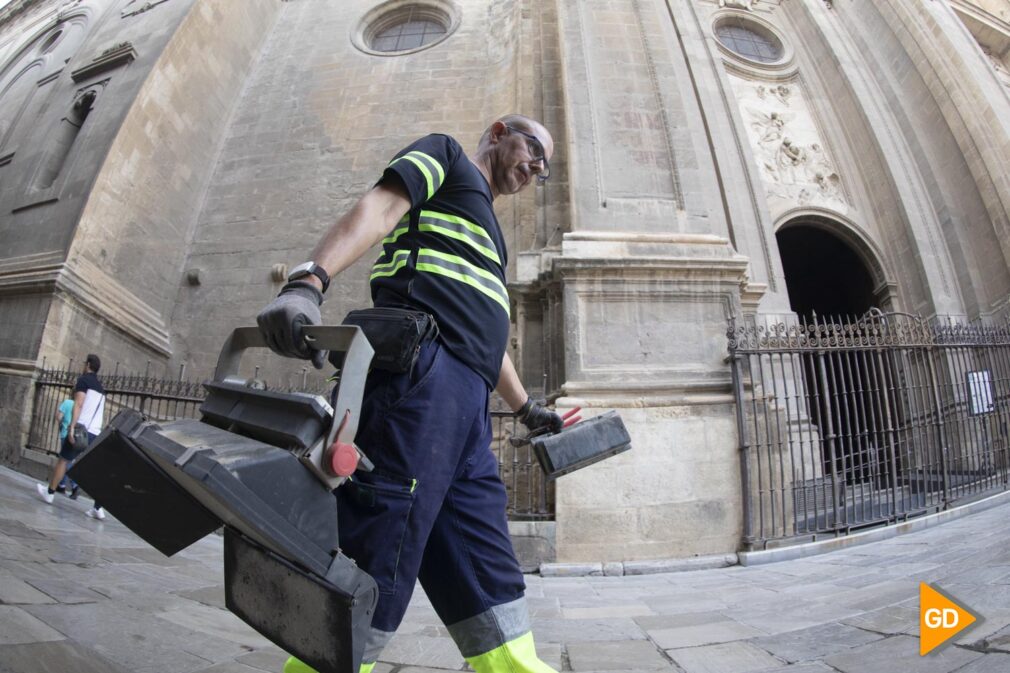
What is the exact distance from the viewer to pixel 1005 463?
6.03 m

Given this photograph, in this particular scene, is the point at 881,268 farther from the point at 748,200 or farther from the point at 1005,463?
the point at 1005,463

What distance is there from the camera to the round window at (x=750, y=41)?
12.9 m

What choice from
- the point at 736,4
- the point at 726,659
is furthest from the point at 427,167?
the point at 736,4

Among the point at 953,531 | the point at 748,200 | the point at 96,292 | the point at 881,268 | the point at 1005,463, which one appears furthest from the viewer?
the point at 881,268

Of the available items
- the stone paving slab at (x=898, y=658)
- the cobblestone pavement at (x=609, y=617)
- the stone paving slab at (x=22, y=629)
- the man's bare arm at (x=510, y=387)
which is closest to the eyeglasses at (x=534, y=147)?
the man's bare arm at (x=510, y=387)

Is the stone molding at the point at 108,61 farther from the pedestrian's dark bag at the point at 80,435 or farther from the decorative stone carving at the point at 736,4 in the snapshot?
the decorative stone carving at the point at 736,4

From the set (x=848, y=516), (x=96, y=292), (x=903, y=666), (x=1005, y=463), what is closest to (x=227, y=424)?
(x=903, y=666)

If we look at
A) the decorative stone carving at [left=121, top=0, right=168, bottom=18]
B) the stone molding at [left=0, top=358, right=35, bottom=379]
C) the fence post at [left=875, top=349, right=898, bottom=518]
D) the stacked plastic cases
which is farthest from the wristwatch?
the decorative stone carving at [left=121, top=0, right=168, bottom=18]

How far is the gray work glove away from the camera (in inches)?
43.1

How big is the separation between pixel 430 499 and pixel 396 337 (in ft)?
1.24

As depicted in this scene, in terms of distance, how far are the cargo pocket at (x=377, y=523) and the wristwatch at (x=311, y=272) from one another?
0.44 metres

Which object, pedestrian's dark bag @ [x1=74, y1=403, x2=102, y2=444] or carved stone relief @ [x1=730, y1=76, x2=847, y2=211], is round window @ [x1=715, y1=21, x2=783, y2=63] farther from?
pedestrian's dark bag @ [x1=74, y1=403, x2=102, y2=444]

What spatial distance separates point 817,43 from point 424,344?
1510 centimetres

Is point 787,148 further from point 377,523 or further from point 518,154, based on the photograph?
point 377,523
